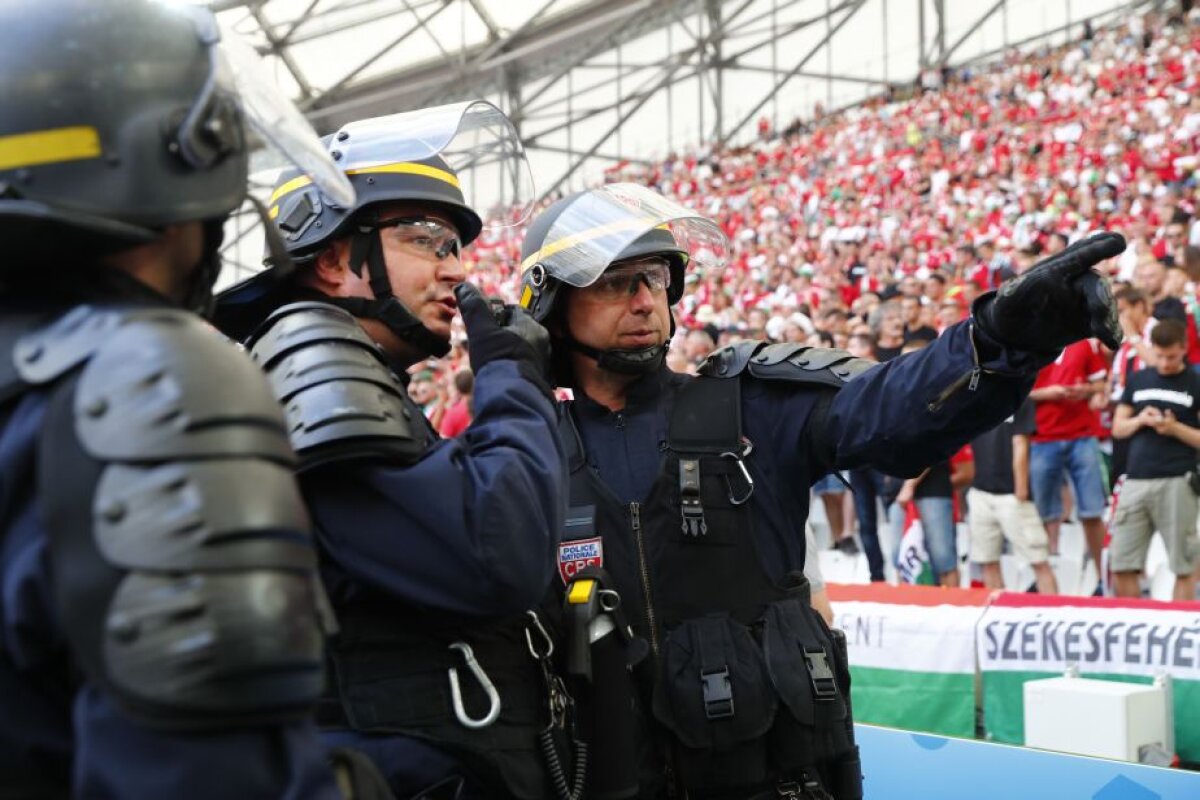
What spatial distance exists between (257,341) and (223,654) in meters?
1.21

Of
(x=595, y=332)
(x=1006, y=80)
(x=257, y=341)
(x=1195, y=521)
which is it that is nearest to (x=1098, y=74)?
(x=1006, y=80)

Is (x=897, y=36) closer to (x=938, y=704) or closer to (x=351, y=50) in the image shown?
(x=351, y=50)

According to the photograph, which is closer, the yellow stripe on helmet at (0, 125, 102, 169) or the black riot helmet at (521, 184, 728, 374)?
the yellow stripe on helmet at (0, 125, 102, 169)

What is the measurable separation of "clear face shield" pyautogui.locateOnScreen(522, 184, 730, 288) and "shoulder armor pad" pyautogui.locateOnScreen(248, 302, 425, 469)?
3.60 ft

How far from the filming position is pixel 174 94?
4.78 ft

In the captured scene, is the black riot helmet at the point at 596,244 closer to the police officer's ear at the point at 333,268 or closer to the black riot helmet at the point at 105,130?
the police officer's ear at the point at 333,268

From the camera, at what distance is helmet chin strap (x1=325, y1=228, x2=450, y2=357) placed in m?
2.63

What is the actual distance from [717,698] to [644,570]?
0.34m

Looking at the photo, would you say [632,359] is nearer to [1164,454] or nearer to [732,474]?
[732,474]

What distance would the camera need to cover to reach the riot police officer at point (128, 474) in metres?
1.19

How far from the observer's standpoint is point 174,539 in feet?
3.88

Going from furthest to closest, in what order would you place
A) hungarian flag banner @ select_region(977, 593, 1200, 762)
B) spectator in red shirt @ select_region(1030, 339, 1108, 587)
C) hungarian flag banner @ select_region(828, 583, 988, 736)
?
spectator in red shirt @ select_region(1030, 339, 1108, 587) → hungarian flag banner @ select_region(828, 583, 988, 736) → hungarian flag banner @ select_region(977, 593, 1200, 762)

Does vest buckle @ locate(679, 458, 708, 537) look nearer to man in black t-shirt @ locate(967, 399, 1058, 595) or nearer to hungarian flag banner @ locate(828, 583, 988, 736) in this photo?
hungarian flag banner @ locate(828, 583, 988, 736)

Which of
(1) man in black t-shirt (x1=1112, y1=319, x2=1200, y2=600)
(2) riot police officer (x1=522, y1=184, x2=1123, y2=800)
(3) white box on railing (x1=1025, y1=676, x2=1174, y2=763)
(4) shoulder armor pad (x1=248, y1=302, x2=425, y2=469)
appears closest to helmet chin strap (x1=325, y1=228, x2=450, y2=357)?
(4) shoulder armor pad (x1=248, y1=302, x2=425, y2=469)
